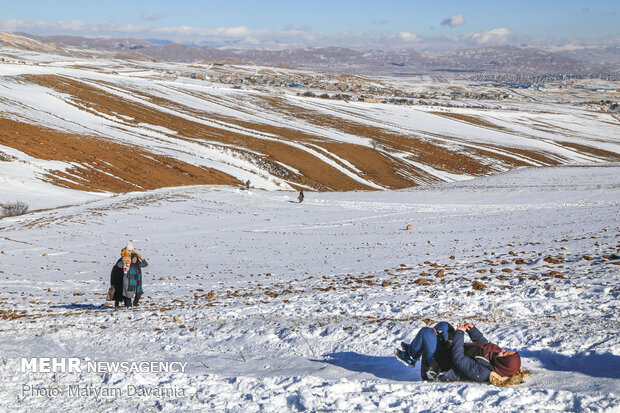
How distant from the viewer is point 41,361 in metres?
9.97

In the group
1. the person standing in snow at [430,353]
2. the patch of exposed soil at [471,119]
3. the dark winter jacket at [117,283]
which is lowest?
the dark winter jacket at [117,283]

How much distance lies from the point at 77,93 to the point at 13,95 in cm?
1290

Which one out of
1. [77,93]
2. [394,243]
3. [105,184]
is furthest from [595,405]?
[77,93]

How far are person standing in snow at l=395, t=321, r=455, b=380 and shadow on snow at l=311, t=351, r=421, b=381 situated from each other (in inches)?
11.6

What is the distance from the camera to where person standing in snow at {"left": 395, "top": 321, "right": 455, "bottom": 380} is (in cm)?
820

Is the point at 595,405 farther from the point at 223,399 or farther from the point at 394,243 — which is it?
the point at 394,243

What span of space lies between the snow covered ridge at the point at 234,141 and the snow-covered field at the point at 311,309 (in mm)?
24354

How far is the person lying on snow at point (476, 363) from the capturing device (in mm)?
7789

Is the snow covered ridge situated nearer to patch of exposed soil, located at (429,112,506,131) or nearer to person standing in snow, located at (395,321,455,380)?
patch of exposed soil, located at (429,112,506,131)
